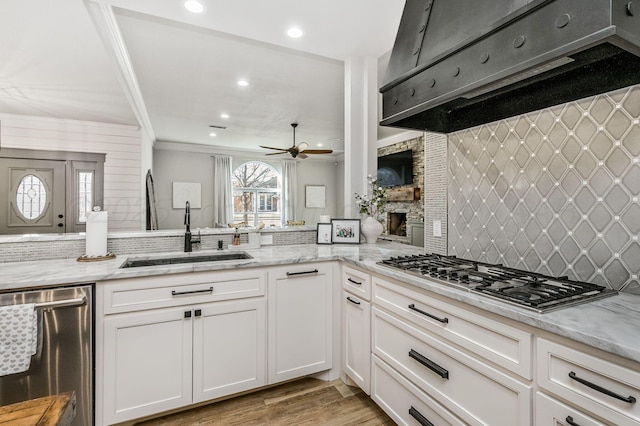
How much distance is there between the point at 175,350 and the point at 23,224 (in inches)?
170

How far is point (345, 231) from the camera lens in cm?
269

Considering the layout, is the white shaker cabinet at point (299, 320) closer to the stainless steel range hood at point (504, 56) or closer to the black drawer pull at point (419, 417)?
the black drawer pull at point (419, 417)

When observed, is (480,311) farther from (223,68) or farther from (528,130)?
(223,68)

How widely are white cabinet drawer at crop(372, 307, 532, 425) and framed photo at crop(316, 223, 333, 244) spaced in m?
1.07

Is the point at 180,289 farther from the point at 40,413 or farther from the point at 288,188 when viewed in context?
the point at 288,188

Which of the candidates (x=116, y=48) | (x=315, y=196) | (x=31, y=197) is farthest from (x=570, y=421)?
(x=315, y=196)

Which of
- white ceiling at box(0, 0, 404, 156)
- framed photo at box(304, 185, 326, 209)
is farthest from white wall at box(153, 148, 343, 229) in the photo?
white ceiling at box(0, 0, 404, 156)

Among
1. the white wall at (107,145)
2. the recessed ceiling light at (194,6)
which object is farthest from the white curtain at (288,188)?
the recessed ceiling light at (194,6)

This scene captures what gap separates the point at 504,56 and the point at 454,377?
1.23m

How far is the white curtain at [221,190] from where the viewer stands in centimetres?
776

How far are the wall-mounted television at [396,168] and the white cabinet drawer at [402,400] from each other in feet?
16.6

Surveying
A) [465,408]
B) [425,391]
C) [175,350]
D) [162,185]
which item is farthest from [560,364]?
[162,185]

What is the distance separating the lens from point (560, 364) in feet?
2.97

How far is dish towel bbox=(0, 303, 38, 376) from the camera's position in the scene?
1340mm
